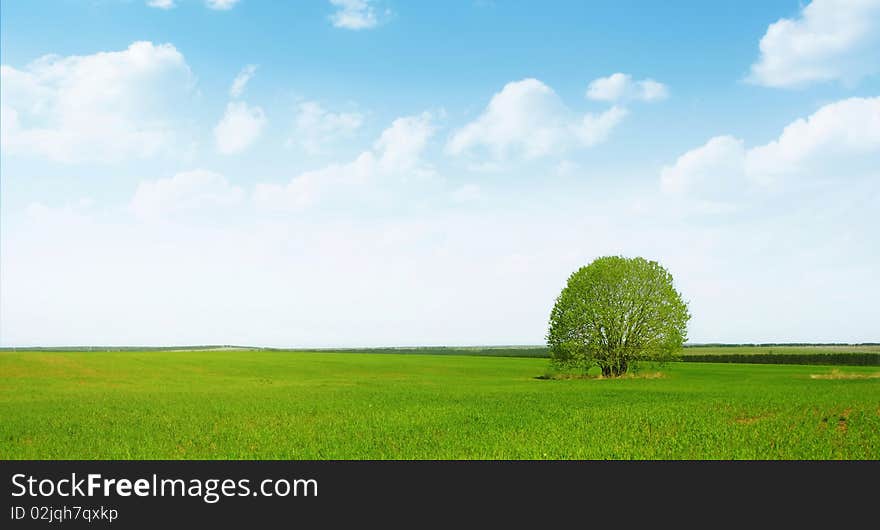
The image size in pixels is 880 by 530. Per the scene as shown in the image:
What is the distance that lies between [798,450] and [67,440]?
23690mm

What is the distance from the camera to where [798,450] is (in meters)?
16.6

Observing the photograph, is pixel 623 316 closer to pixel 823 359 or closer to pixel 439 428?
pixel 439 428

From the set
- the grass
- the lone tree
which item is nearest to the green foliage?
the lone tree

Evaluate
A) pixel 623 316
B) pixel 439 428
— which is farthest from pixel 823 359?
pixel 439 428

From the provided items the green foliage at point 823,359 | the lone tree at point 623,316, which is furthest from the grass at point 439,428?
the green foliage at point 823,359

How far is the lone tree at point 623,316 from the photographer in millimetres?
64750

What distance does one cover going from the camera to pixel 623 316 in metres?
64.9

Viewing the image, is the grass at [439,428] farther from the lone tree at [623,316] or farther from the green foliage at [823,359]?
the green foliage at [823,359]

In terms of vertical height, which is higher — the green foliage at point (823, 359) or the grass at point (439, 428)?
the grass at point (439, 428)

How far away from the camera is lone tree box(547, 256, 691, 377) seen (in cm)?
6475

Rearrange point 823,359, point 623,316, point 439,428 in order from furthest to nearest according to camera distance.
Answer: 1. point 823,359
2. point 623,316
3. point 439,428
